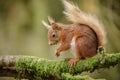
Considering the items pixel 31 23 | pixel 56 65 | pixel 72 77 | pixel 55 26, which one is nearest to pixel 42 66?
pixel 56 65

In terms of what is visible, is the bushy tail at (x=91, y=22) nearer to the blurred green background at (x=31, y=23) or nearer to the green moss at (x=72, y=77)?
the green moss at (x=72, y=77)

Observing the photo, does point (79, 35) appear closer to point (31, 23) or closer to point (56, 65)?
point (56, 65)

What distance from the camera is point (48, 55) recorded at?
682cm

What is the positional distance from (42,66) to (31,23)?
430 cm

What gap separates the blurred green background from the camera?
6.70 m

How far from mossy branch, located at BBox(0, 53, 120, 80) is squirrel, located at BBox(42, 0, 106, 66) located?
0.41 feet

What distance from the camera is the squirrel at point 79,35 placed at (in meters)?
3.39

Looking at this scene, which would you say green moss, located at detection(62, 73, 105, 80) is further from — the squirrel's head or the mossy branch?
the squirrel's head

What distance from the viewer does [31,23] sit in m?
7.61

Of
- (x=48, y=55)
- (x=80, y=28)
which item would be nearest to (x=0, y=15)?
(x=48, y=55)

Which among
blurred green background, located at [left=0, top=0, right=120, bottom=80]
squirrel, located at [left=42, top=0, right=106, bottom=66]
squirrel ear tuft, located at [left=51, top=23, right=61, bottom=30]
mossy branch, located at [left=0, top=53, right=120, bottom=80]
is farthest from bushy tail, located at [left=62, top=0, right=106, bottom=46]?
blurred green background, located at [left=0, top=0, right=120, bottom=80]

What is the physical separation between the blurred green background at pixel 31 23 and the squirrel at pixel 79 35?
2.89m

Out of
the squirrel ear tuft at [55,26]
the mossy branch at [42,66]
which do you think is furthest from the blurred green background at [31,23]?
the mossy branch at [42,66]

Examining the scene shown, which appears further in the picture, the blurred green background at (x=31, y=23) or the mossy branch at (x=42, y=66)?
the blurred green background at (x=31, y=23)
